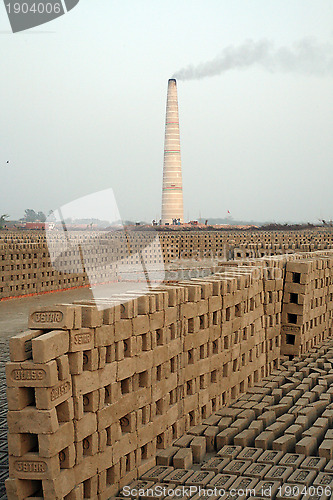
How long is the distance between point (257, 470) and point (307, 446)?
2.48 ft

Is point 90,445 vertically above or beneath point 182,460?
above

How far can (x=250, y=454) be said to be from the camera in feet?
20.3

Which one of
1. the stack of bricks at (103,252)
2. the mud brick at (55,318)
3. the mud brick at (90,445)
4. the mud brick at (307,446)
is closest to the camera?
the mud brick at (55,318)

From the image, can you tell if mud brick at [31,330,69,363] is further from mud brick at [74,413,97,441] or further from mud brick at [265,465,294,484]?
mud brick at [265,465,294,484]

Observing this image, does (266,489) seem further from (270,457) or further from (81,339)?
(81,339)

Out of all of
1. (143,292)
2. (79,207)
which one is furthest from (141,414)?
(79,207)

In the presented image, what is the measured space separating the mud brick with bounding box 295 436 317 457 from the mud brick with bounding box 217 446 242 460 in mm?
611

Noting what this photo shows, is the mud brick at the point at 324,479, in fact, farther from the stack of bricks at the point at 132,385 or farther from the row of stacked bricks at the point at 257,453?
the stack of bricks at the point at 132,385

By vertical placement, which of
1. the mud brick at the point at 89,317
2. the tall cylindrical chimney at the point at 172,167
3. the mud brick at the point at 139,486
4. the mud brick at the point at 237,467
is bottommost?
the mud brick at the point at 237,467

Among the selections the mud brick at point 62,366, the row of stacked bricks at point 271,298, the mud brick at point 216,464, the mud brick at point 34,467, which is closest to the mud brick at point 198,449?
the mud brick at point 216,464

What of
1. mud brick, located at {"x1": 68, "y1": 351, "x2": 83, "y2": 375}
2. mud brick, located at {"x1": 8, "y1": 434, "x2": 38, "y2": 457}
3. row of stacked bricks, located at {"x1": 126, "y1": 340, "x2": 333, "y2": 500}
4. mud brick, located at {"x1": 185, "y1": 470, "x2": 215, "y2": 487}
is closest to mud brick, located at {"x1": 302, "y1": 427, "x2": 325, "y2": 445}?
row of stacked bricks, located at {"x1": 126, "y1": 340, "x2": 333, "y2": 500}

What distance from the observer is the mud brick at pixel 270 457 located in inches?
234

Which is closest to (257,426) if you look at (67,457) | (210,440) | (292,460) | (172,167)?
(210,440)

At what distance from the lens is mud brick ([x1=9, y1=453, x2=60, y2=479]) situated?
4520 mm
